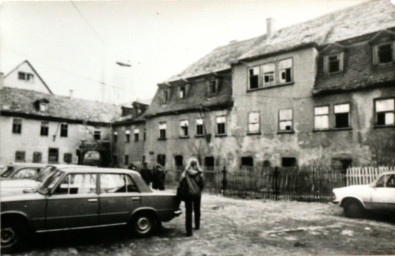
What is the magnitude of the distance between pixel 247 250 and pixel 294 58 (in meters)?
14.7

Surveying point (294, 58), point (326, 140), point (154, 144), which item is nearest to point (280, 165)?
point (326, 140)

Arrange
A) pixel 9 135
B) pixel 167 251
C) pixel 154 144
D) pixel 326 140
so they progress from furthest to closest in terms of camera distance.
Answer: pixel 9 135, pixel 154 144, pixel 326 140, pixel 167 251

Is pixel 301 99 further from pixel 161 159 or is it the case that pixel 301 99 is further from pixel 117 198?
pixel 117 198

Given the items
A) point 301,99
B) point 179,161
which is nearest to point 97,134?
point 179,161

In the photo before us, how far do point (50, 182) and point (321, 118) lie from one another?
1484cm

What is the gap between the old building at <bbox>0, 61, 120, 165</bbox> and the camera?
1225 inches

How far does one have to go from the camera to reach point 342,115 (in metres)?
17.1

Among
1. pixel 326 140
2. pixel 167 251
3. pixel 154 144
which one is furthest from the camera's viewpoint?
pixel 154 144

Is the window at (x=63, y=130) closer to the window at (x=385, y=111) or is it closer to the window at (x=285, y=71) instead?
the window at (x=285, y=71)

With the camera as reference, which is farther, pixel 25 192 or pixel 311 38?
pixel 311 38

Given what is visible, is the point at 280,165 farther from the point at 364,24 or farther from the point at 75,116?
the point at 75,116

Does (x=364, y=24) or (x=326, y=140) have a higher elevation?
(x=364, y=24)

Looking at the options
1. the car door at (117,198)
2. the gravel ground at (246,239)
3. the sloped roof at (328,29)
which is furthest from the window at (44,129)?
the car door at (117,198)

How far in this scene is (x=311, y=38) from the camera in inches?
758
